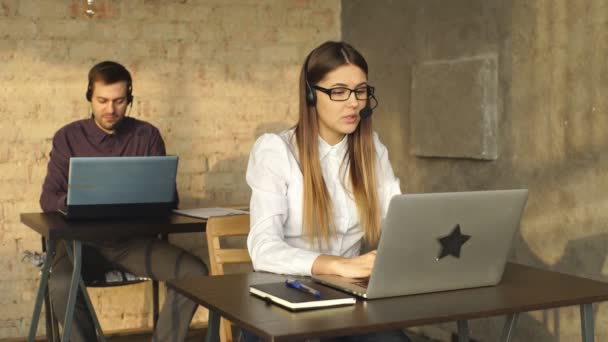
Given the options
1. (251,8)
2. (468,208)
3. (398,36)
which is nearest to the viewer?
Result: (468,208)

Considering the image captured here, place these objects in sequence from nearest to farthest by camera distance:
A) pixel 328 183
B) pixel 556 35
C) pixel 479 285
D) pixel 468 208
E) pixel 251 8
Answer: pixel 468 208 → pixel 479 285 → pixel 328 183 → pixel 556 35 → pixel 251 8

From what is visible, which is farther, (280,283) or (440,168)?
(440,168)

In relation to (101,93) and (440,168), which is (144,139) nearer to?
(101,93)

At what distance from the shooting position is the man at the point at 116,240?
→ 379 centimetres

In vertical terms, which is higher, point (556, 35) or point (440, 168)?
point (556, 35)

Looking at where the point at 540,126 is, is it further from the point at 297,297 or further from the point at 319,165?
the point at 297,297

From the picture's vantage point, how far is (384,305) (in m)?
1.98

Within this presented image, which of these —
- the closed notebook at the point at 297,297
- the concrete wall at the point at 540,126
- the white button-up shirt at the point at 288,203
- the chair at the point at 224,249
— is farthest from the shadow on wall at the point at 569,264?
the closed notebook at the point at 297,297

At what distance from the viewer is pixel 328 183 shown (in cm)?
266

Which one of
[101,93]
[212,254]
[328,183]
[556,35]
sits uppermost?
[556,35]

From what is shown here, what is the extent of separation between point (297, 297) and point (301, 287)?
97 millimetres

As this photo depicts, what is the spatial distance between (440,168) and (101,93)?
66.7 inches

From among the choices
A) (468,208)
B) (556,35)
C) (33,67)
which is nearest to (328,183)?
(468,208)

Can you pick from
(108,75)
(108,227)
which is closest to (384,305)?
(108,227)
